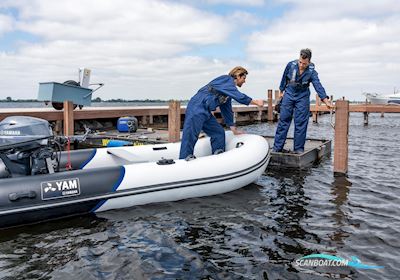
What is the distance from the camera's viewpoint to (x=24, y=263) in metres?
3.28

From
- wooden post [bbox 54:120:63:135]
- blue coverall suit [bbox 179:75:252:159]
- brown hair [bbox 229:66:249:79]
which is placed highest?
brown hair [bbox 229:66:249:79]

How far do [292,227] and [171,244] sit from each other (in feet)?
4.69

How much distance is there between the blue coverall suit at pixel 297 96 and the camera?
656cm

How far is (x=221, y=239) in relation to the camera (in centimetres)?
387

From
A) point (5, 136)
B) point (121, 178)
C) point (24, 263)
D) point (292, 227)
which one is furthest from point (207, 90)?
point (24, 263)

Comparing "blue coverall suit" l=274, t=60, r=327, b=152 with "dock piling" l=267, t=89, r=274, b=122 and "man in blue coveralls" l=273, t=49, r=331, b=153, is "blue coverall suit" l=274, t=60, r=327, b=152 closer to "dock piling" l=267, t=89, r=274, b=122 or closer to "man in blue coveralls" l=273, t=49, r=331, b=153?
"man in blue coveralls" l=273, t=49, r=331, b=153

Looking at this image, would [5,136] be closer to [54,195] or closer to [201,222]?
[54,195]

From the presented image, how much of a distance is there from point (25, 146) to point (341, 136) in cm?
511

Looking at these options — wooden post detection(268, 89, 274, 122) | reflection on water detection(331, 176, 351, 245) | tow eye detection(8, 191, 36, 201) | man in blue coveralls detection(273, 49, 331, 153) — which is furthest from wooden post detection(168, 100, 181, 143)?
wooden post detection(268, 89, 274, 122)

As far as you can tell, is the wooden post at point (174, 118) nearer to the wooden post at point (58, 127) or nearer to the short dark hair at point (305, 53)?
the short dark hair at point (305, 53)

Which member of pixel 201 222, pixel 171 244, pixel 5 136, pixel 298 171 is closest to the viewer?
pixel 171 244

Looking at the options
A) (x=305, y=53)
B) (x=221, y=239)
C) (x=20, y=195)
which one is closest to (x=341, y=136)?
(x=305, y=53)

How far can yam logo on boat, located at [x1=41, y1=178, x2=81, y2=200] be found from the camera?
4034 millimetres

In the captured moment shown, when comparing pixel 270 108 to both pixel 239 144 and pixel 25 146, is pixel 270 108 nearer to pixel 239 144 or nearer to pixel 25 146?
pixel 239 144
